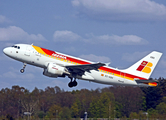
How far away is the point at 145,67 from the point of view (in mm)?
50781

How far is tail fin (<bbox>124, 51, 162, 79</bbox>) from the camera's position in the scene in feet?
164

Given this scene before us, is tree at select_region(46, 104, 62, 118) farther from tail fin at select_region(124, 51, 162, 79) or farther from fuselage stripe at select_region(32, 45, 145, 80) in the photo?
tail fin at select_region(124, 51, 162, 79)

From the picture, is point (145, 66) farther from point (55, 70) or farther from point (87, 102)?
point (87, 102)

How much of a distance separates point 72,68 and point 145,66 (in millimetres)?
12581

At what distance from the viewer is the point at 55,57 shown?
151ft

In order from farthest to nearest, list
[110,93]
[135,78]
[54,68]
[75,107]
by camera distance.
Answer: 1. [110,93]
2. [75,107]
3. [135,78]
4. [54,68]

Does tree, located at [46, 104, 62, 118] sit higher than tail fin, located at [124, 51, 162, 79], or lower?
lower

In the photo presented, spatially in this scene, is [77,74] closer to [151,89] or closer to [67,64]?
[67,64]

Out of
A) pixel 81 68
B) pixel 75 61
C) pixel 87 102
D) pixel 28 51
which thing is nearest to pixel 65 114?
pixel 87 102

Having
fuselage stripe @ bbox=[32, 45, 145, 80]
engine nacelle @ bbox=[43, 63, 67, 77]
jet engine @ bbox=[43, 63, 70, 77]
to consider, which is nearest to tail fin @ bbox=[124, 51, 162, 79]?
fuselage stripe @ bbox=[32, 45, 145, 80]

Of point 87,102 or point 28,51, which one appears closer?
point 28,51

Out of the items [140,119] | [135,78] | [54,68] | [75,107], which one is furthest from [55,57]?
[75,107]

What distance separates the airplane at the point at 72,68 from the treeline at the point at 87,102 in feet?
63.2

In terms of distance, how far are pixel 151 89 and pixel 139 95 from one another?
4.35 metres
